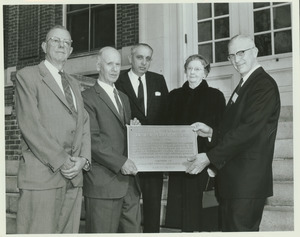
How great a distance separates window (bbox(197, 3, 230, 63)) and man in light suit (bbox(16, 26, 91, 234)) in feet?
6.27

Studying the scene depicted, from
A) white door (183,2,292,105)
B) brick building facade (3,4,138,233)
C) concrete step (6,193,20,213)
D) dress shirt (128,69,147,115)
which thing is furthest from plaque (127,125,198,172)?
brick building facade (3,4,138,233)

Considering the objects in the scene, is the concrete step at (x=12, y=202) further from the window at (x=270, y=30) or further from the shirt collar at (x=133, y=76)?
the window at (x=270, y=30)

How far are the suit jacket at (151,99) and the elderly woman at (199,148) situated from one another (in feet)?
0.41

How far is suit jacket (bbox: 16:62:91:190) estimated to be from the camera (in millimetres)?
2674

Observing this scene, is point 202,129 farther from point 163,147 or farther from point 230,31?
point 230,31

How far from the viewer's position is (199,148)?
3.09 m

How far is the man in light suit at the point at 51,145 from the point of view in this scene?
105 inches

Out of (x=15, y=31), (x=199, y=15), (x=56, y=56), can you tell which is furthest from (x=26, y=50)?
(x=56, y=56)

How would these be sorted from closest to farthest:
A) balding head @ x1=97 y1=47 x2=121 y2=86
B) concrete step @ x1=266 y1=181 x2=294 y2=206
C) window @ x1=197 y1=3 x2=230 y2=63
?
balding head @ x1=97 y1=47 x2=121 y2=86
concrete step @ x1=266 y1=181 x2=294 y2=206
window @ x1=197 y1=3 x2=230 y2=63

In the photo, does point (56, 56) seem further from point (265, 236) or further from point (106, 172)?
point (265, 236)

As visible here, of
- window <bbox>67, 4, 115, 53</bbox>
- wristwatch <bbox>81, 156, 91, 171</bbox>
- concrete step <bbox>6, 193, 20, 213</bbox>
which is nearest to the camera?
wristwatch <bbox>81, 156, 91, 171</bbox>

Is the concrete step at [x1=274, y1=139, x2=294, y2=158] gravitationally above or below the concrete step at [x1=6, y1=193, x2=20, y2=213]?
above

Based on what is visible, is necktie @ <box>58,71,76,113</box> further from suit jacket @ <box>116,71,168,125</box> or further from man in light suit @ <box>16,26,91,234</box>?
suit jacket @ <box>116,71,168,125</box>

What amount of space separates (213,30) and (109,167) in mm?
2282
